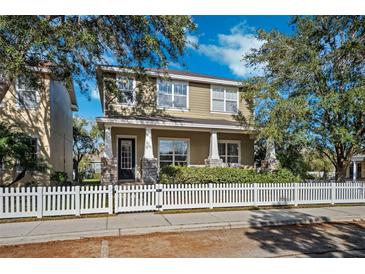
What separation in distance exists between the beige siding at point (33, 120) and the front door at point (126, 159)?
349cm

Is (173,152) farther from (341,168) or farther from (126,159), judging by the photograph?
(341,168)

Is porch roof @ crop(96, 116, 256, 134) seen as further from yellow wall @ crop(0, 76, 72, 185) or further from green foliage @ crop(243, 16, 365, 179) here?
yellow wall @ crop(0, 76, 72, 185)

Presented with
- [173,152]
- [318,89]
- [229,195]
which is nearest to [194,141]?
[173,152]

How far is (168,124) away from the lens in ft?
40.7

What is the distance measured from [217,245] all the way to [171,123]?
26.3 ft

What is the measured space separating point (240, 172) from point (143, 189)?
14.8ft

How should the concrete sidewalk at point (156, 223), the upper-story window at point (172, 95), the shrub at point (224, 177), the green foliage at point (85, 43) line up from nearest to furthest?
the concrete sidewalk at point (156, 223) → the green foliage at point (85, 43) → the shrub at point (224, 177) → the upper-story window at point (172, 95)

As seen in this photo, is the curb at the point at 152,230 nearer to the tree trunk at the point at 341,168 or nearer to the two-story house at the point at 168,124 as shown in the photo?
the tree trunk at the point at 341,168

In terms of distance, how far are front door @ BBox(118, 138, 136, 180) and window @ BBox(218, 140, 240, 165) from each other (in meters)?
5.21

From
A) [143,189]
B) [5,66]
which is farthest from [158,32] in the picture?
[143,189]

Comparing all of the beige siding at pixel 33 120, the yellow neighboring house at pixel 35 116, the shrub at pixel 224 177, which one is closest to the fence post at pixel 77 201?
the shrub at pixel 224 177

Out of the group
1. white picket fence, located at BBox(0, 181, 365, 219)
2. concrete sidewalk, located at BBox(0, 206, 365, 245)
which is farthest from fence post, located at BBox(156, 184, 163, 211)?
concrete sidewalk, located at BBox(0, 206, 365, 245)

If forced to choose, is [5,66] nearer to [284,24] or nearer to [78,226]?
[78,226]

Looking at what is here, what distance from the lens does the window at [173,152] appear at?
14289 mm
